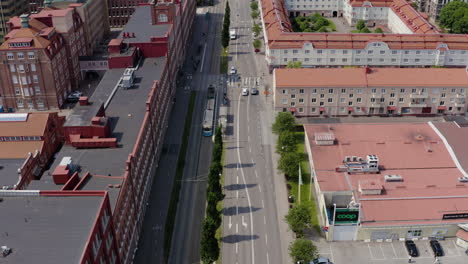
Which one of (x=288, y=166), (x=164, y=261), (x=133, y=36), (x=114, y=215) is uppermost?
(x=133, y=36)

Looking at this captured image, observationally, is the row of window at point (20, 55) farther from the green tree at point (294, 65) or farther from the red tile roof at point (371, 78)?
the green tree at point (294, 65)

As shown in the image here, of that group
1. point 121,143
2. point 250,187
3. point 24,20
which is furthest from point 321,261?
point 24,20

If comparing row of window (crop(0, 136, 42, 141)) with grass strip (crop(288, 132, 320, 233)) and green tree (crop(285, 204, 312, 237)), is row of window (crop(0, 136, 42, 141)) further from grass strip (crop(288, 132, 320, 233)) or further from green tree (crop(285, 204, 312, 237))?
grass strip (crop(288, 132, 320, 233))

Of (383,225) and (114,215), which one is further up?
(114,215)

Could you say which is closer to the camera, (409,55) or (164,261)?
(164,261)

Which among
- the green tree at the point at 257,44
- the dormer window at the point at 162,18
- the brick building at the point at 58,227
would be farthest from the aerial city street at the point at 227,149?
the green tree at the point at 257,44

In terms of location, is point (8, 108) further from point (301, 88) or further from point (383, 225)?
point (383, 225)

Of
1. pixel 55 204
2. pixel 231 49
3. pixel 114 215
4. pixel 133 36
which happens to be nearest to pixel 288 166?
pixel 114 215
